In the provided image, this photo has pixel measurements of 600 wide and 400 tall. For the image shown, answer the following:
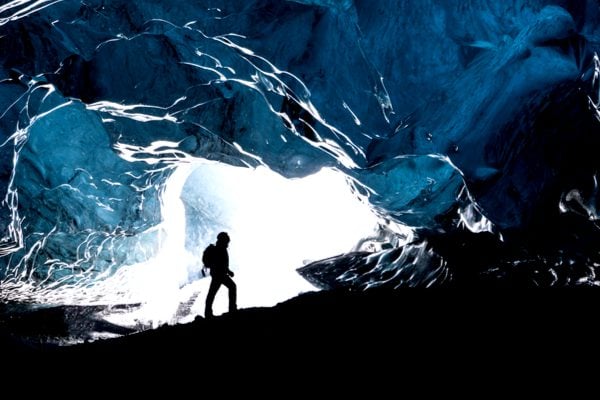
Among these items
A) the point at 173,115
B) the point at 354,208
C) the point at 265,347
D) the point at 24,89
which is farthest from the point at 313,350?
the point at 354,208

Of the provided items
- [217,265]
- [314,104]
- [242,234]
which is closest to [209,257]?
[217,265]

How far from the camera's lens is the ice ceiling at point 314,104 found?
417cm

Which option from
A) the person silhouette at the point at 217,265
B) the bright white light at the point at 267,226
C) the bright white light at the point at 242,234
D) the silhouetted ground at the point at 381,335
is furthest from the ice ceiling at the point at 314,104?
the bright white light at the point at 267,226

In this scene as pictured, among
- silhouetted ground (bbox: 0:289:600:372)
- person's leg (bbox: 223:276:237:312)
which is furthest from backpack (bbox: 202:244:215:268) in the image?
silhouetted ground (bbox: 0:289:600:372)

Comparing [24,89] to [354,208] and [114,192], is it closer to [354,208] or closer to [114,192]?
[114,192]

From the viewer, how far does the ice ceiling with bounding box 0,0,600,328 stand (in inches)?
164

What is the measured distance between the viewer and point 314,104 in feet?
15.2

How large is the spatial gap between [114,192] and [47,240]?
170 cm

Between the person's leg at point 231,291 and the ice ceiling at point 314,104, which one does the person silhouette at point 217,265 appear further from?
the ice ceiling at point 314,104

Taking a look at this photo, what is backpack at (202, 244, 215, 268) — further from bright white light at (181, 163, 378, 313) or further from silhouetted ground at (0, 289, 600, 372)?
bright white light at (181, 163, 378, 313)

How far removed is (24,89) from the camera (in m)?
5.40

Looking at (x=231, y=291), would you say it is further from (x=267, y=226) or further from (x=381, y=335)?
(x=267, y=226)

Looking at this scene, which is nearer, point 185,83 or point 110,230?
point 185,83

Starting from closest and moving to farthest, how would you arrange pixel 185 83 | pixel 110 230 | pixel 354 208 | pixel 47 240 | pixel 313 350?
1. pixel 313 350
2. pixel 185 83
3. pixel 47 240
4. pixel 110 230
5. pixel 354 208
